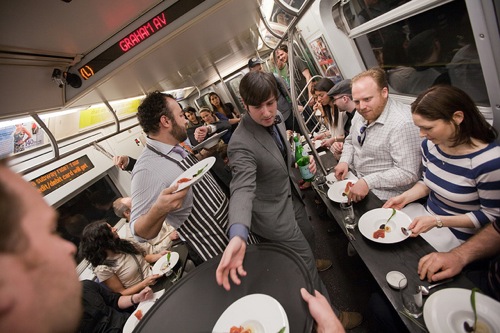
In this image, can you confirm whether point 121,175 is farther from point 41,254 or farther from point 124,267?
point 41,254

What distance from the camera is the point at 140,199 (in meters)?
1.62

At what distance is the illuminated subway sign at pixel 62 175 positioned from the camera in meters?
3.34

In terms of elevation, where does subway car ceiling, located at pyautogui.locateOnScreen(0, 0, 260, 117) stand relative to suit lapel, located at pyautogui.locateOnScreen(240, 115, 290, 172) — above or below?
above

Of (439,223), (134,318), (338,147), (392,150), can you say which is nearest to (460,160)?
(439,223)

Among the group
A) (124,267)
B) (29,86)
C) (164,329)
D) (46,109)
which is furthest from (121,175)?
(164,329)

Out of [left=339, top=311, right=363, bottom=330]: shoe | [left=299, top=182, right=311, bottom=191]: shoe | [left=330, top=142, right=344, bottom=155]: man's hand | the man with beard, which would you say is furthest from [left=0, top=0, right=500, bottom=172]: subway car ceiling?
[left=299, top=182, right=311, bottom=191]: shoe

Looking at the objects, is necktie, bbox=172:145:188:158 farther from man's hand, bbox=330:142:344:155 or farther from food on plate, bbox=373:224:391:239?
man's hand, bbox=330:142:344:155

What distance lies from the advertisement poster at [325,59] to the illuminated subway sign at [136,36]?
307cm

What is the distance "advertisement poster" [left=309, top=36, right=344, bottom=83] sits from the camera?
3.85 metres

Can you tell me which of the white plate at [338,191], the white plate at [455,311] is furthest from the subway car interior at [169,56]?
the white plate at [455,311]

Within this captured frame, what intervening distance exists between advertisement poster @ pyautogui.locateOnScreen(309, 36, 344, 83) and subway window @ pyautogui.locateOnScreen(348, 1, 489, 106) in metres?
0.76

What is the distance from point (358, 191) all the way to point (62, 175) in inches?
179

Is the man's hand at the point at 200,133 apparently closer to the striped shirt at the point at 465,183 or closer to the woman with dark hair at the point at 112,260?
the woman with dark hair at the point at 112,260

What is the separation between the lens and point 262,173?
179 centimetres
